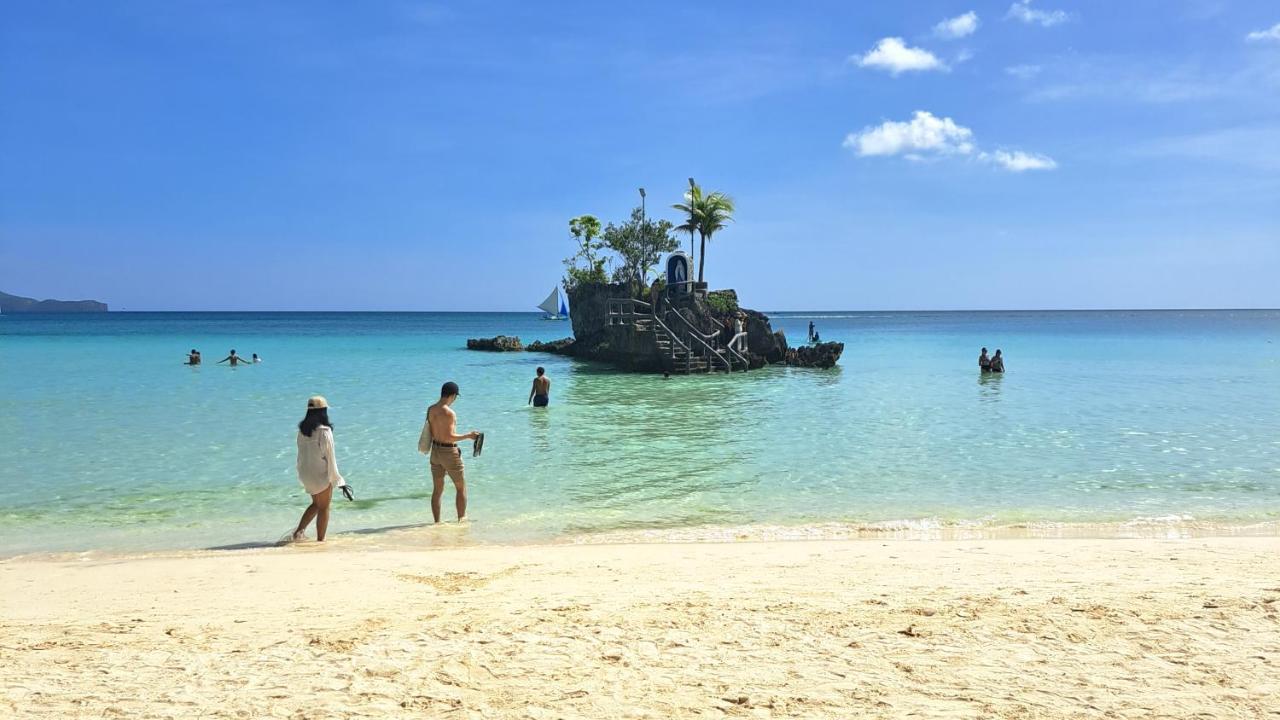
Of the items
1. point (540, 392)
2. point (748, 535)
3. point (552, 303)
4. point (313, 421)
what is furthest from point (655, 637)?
point (552, 303)

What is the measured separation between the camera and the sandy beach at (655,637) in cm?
398

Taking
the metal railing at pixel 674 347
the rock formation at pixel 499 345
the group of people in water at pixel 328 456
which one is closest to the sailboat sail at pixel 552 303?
the rock formation at pixel 499 345

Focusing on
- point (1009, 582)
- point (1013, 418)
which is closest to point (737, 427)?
point (1013, 418)

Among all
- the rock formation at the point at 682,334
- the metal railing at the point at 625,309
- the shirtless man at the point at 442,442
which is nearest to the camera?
the shirtless man at the point at 442,442

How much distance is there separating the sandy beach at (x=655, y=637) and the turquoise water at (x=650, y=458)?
2.37 m

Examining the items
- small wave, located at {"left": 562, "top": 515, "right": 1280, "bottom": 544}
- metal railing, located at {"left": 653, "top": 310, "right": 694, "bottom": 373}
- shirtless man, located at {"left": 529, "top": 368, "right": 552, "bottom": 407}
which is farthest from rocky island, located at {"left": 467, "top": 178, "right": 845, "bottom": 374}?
small wave, located at {"left": 562, "top": 515, "right": 1280, "bottom": 544}

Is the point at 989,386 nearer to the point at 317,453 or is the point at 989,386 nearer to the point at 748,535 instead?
the point at 748,535

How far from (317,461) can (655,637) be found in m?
4.61

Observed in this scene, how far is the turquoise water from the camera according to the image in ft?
31.7

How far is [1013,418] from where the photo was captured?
19.1m

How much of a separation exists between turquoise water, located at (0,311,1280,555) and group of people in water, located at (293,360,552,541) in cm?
56

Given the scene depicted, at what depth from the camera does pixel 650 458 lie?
13953 mm

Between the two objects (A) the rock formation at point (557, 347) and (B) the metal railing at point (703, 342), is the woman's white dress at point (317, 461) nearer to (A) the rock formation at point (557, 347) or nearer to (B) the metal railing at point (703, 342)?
(B) the metal railing at point (703, 342)

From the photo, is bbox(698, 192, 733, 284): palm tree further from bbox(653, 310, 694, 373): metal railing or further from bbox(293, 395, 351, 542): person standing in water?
bbox(293, 395, 351, 542): person standing in water
